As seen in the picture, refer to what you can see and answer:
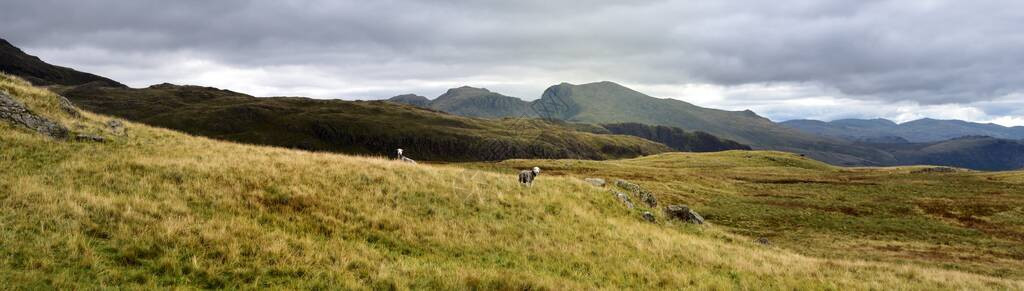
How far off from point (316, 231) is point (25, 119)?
20.5 metres

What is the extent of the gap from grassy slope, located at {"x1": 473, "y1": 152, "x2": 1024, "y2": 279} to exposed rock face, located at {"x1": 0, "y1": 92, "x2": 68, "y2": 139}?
139 ft

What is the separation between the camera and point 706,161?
137 meters

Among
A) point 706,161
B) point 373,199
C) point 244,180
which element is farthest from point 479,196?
point 706,161

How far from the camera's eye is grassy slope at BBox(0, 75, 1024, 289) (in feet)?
39.0

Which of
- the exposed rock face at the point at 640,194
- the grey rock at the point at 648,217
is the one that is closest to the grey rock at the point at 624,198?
the grey rock at the point at 648,217

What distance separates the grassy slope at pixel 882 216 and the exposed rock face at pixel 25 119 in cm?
4250

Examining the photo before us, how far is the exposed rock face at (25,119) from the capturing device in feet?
79.5

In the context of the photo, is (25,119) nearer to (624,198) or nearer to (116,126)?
(116,126)

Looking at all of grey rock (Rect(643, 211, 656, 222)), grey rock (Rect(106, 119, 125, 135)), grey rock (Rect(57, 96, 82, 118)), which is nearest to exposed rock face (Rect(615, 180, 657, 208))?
grey rock (Rect(643, 211, 656, 222))

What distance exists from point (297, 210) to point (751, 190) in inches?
2756

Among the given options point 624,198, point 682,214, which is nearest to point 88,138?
point 624,198

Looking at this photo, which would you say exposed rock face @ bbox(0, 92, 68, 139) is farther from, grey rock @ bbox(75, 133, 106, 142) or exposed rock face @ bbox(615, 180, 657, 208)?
exposed rock face @ bbox(615, 180, 657, 208)

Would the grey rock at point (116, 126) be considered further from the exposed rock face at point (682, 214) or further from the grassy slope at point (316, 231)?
the exposed rock face at point (682, 214)

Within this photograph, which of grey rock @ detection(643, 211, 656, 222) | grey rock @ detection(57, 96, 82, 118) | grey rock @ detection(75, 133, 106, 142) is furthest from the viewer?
grey rock @ detection(57, 96, 82, 118)
